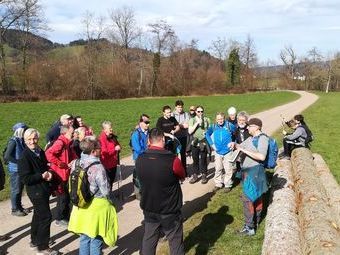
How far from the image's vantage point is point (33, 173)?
6578 millimetres

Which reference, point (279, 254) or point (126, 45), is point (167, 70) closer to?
point (126, 45)

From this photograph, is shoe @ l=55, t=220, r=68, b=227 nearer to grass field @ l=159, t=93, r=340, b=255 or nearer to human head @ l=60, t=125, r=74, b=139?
human head @ l=60, t=125, r=74, b=139

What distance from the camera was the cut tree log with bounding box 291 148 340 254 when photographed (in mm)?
6051

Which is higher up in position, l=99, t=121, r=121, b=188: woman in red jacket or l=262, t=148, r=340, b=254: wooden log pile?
→ l=99, t=121, r=121, b=188: woman in red jacket

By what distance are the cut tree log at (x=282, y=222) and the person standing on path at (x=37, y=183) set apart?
3590 mm

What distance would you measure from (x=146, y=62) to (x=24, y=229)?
5997 centimetres

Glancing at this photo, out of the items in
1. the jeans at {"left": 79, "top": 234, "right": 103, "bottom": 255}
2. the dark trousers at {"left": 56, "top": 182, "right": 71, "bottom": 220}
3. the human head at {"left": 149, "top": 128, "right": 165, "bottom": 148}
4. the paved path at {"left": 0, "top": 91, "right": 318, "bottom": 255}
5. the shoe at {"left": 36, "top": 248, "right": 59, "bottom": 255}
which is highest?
the human head at {"left": 149, "top": 128, "right": 165, "bottom": 148}

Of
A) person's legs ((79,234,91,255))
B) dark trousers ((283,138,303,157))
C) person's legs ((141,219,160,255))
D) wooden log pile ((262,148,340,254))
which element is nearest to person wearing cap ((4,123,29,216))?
person's legs ((79,234,91,255))

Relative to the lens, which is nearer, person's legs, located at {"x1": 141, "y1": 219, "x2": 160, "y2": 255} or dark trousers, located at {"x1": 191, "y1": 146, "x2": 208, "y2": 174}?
person's legs, located at {"x1": 141, "y1": 219, "x2": 160, "y2": 255}

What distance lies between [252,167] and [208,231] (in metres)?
1.63

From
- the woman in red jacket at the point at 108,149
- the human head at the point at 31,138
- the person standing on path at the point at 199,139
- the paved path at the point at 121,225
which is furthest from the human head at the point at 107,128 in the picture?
the human head at the point at 31,138

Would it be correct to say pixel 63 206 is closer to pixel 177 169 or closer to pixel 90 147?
pixel 90 147

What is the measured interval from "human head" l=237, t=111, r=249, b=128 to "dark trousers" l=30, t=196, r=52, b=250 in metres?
5.18

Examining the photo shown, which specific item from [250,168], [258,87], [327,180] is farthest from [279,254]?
[258,87]
